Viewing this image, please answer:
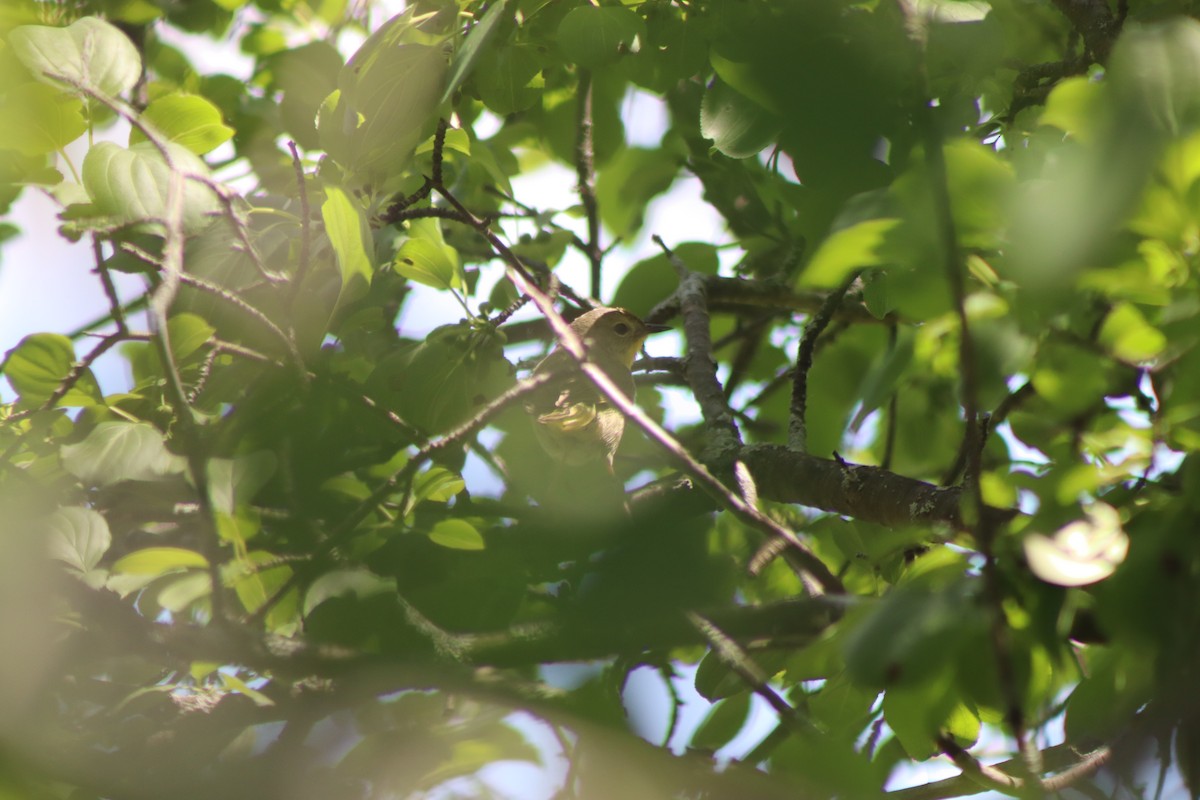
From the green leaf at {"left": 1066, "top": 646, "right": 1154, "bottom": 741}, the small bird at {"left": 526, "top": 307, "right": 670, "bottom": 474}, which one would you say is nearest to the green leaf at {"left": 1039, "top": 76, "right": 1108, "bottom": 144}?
the green leaf at {"left": 1066, "top": 646, "right": 1154, "bottom": 741}

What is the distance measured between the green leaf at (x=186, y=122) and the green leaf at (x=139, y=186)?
162 millimetres

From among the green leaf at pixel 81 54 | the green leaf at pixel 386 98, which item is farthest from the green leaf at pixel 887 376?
the green leaf at pixel 81 54

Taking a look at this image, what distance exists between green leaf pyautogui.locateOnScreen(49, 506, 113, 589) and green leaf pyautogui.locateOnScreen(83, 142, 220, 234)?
0.51 meters

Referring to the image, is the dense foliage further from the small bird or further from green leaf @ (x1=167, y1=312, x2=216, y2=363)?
the small bird

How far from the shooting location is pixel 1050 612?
769 millimetres

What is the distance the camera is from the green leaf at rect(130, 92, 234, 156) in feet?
6.06

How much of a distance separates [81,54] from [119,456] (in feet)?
2.65

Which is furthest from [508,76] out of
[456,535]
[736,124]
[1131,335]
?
[1131,335]

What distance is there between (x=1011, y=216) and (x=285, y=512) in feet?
2.50

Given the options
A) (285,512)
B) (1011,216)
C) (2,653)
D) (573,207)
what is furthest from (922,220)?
(573,207)

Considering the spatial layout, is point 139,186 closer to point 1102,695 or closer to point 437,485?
point 437,485

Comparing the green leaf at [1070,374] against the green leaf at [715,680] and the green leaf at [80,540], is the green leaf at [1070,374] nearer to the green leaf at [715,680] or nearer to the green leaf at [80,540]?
the green leaf at [715,680]

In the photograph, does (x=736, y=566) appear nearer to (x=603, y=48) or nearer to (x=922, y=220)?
(x=922, y=220)

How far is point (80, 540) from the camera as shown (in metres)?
1.54
